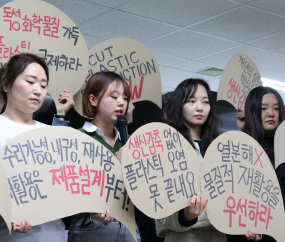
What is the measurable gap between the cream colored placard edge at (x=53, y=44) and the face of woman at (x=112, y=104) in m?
0.16

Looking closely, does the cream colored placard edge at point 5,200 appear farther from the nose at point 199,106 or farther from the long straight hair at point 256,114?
the long straight hair at point 256,114

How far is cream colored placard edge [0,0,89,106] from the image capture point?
4.77 feet

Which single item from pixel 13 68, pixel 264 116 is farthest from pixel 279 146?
pixel 13 68

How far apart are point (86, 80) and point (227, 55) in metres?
2.95

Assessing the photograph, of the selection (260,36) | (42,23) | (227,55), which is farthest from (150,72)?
(227,55)

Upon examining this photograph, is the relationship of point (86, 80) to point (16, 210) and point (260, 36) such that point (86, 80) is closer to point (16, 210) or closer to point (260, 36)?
point (16, 210)

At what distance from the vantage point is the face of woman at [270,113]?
1.87 meters

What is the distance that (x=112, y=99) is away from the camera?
1439 millimetres

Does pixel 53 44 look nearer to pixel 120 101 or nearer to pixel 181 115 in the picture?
pixel 120 101

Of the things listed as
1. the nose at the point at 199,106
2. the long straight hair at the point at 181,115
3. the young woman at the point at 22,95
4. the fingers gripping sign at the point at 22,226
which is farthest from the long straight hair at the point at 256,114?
the fingers gripping sign at the point at 22,226

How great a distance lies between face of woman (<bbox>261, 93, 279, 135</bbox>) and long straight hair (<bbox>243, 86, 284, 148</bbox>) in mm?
17

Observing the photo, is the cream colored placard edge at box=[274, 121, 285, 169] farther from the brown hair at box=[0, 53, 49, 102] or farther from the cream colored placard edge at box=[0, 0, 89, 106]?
the brown hair at box=[0, 53, 49, 102]

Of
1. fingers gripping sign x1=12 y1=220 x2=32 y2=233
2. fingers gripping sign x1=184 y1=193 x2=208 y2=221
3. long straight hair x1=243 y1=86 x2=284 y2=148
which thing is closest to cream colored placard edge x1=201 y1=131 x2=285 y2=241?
fingers gripping sign x1=184 y1=193 x2=208 y2=221

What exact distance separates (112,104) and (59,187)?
1.45ft
